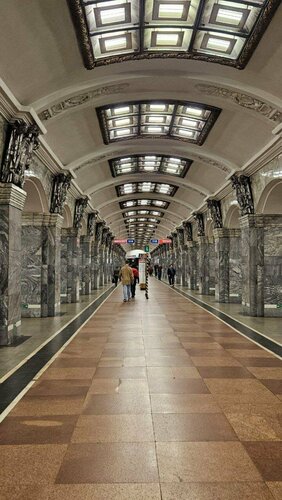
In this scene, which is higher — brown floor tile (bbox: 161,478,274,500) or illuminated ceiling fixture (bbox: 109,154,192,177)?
illuminated ceiling fixture (bbox: 109,154,192,177)

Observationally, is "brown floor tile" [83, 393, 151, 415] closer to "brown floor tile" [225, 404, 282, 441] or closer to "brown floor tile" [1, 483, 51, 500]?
"brown floor tile" [225, 404, 282, 441]

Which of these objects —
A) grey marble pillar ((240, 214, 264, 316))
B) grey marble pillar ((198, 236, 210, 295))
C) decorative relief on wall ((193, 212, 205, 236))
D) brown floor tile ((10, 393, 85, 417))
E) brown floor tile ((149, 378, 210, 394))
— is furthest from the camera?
decorative relief on wall ((193, 212, 205, 236))

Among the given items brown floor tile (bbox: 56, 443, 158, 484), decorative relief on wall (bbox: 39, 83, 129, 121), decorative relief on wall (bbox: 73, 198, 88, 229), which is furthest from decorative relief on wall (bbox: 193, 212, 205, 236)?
brown floor tile (bbox: 56, 443, 158, 484)

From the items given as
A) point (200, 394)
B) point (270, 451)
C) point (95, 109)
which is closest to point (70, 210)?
point (95, 109)

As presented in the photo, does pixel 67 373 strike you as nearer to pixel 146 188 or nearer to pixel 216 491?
pixel 216 491

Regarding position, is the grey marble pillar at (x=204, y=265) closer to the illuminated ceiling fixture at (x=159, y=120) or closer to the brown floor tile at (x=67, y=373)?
the illuminated ceiling fixture at (x=159, y=120)

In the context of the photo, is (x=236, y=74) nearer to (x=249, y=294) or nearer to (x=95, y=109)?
(x=95, y=109)

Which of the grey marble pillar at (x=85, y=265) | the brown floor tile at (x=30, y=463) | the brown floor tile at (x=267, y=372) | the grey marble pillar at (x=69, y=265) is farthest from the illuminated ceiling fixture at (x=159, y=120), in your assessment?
the grey marble pillar at (x=85, y=265)

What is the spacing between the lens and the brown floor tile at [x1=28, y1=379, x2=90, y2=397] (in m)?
4.78

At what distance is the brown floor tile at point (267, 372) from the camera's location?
5477mm

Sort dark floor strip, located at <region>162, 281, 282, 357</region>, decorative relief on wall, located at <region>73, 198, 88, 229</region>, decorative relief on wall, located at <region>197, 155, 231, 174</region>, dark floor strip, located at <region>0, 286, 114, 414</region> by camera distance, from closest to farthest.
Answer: dark floor strip, located at <region>0, 286, 114, 414</region> → dark floor strip, located at <region>162, 281, 282, 357</region> → decorative relief on wall, located at <region>197, 155, 231, 174</region> → decorative relief on wall, located at <region>73, 198, 88, 229</region>

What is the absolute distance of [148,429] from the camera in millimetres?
3756

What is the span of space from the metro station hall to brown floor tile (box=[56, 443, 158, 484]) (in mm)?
16

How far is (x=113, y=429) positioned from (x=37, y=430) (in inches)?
28.0
